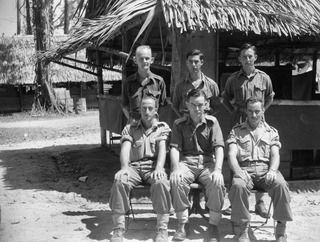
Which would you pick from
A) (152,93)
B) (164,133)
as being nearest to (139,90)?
(152,93)

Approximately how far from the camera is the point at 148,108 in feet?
16.0

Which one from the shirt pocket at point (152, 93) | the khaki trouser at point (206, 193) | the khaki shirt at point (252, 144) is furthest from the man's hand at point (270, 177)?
the shirt pocket at point (152, 93)

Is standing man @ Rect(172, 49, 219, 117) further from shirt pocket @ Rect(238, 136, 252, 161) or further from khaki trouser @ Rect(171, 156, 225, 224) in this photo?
khaki trouser @ Rect(171, 156, 225, 224)

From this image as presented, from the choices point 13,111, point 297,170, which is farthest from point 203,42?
point 13,111

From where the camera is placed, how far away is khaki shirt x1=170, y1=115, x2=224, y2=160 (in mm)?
4918

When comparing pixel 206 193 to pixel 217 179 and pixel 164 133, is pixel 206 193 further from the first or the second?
pixel 164 133

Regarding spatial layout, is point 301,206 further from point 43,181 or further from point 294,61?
point 294,61

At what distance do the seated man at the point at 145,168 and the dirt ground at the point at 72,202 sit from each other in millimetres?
372

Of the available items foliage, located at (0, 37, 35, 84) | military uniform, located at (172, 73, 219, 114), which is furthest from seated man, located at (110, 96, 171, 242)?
foliage, located at (0, 37, 35, 84)

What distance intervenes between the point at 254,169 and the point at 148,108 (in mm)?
1279

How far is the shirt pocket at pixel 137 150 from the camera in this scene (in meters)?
5.04

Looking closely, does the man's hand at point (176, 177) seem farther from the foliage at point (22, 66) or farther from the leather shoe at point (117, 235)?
the foliage at point (22, 66)

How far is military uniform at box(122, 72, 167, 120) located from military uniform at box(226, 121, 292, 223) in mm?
1048

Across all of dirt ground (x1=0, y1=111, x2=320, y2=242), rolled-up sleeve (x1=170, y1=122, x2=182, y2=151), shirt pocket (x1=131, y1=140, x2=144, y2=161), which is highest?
rolled-up sleeve (x1=170, y1=122, x2=182, y2=151)
